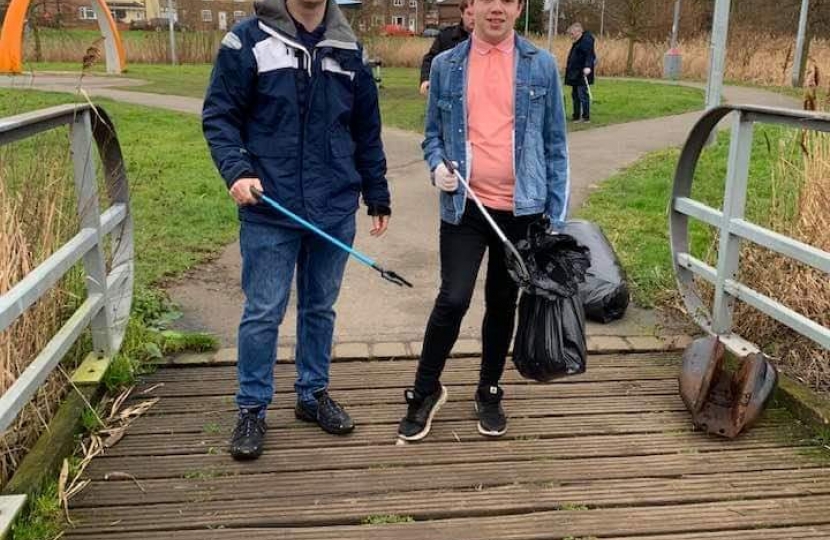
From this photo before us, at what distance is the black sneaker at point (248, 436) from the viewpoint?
3361mm

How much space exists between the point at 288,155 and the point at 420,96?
1627 cm

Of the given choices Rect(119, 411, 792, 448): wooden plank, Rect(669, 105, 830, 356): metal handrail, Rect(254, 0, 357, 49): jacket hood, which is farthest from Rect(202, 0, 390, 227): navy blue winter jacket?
Rect(669, 105, 830, 356): metal handrail

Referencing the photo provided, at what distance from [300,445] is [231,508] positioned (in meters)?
0.51

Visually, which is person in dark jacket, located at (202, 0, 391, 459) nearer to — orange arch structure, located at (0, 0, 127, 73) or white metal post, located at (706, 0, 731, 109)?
white metal post, located at (706, 0, 731, 109)

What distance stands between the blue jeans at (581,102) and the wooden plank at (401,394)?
11194 millimetres

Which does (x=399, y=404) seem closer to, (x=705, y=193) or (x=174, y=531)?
(x=174, y=531)

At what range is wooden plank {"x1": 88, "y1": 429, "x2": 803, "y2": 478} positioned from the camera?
333cm

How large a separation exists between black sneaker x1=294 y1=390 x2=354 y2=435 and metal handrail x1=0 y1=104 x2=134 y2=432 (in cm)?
101

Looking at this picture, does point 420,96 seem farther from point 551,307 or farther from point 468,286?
Result: point 551,307

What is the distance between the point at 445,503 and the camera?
307 centimetres

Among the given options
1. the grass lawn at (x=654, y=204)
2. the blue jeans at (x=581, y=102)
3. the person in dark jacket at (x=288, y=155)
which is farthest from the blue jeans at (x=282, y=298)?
the blue jeans at (x=581, y=102)

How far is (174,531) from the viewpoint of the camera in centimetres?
290

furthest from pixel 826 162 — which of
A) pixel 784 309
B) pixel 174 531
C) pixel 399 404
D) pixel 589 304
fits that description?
pixel 174 531

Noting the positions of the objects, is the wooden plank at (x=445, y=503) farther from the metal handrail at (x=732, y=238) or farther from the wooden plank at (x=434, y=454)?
the metal handrail at (x=732, y=238)
